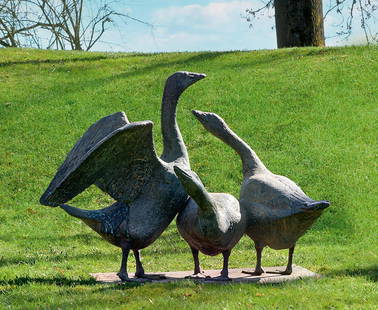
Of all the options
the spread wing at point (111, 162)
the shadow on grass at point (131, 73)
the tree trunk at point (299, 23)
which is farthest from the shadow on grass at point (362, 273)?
the tree trunk at point (299, 23)

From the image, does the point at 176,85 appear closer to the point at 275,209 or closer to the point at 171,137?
the point at 171,137

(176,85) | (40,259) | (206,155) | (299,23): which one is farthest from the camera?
(299,23)

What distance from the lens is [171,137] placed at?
26.4ft

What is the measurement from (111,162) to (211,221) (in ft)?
4.18

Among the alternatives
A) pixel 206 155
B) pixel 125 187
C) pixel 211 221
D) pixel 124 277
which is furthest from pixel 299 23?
pixel 211 221

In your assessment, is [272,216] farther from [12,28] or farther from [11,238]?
[12,28]

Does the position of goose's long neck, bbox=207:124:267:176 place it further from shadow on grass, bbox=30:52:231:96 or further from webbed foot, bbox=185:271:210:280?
shadow on grass, bbox=30:52:231:96

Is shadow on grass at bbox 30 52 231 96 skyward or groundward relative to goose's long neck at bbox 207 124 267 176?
skyward

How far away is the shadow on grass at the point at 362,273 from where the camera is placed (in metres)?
8.43

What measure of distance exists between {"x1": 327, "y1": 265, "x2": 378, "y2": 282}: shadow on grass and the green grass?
0.09 feet

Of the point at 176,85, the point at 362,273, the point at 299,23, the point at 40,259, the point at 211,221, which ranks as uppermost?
the point at 299,23

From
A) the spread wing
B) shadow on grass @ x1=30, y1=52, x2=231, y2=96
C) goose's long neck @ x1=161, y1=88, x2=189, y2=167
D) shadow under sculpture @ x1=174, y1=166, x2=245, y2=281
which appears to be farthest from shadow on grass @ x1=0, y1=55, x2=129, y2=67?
shadow under sculpture @ x1=174, y1=166, x2=245, y2=281

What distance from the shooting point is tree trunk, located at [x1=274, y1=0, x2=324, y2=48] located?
21.6 metres

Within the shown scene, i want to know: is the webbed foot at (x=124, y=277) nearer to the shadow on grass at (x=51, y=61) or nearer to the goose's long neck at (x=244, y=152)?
the goose's long neck at (x=244, y=152)
